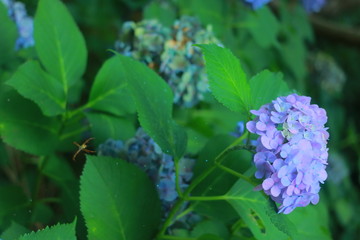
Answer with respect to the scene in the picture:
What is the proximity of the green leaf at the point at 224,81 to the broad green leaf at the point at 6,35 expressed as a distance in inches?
22.2

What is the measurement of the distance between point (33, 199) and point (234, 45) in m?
1.09

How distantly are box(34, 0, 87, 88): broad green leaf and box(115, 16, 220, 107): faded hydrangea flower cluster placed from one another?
0.26m

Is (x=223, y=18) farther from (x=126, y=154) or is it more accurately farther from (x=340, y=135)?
(x=340, y=135)

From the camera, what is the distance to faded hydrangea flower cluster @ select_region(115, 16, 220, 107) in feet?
4.69

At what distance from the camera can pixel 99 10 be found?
95.9 inches

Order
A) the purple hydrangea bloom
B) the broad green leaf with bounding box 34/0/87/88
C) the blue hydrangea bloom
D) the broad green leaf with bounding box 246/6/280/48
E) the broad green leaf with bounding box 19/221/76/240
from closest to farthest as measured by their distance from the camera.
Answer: the broad green leaf with bounding box 19/221/76/240, the broad green leaf with bounding box 34/0/87/88, the blue hydrangea bloom, the broad green leaf with bounding box 246/6/280/48, the purple hydrangea bloom

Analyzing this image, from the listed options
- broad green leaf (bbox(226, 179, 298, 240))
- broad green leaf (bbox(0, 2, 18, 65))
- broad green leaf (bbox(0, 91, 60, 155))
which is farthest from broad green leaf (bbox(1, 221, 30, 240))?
broad green leaf (bbox(0, 2, 18, 65))

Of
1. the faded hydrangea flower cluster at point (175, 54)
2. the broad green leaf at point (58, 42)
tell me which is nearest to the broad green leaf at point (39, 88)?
the broad green leaf at point (58, 42)

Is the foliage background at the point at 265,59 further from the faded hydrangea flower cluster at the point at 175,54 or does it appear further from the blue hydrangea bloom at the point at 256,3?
the blue hydrangea bloom at the point at 256,3

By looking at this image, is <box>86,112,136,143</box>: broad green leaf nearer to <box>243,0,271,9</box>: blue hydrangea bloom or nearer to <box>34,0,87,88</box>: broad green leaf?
<box>34,0,87,88</box>: broad green leaf

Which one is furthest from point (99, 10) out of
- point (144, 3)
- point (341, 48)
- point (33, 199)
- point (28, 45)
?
point (341, 48)

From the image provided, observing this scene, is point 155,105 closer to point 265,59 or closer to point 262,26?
point 262,26

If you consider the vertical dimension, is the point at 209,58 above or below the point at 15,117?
above

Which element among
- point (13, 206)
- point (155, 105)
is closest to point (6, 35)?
point (13, 206)
